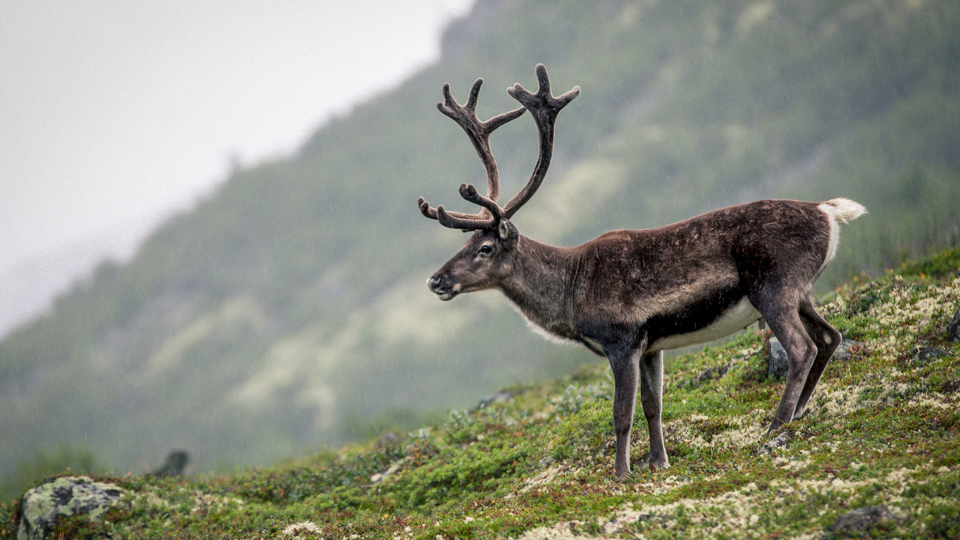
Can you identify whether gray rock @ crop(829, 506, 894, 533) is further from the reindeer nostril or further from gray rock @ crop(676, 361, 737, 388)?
gray rock @ crop(676, 361, 737, 388)

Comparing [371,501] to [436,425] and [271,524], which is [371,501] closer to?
[271,524]

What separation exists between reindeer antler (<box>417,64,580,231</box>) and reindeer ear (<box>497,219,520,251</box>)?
10 cm

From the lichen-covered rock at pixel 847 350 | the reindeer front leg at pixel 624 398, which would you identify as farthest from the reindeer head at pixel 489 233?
the lichen-covered rock at pixel 847 350

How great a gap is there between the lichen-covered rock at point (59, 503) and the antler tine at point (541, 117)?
8054mm

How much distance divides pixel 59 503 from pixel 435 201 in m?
79.6

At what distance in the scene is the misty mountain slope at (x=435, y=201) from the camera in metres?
76.7

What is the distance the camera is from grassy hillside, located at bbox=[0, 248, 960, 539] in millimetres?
6387

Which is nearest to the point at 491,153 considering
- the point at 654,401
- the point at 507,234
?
the point at 507,234

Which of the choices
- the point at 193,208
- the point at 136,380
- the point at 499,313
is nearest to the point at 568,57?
the point at 499,313

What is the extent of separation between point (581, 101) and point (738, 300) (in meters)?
98.5

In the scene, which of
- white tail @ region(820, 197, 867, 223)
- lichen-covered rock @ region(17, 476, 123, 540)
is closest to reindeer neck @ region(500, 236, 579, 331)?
white tail @ region(820, 197, 867, 223)

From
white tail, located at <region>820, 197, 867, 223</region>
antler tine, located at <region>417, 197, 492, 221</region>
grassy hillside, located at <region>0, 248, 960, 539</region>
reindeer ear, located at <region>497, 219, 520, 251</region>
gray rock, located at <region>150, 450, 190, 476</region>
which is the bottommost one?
grassy hillside, located at <region>0, 248, 960, 539</region>

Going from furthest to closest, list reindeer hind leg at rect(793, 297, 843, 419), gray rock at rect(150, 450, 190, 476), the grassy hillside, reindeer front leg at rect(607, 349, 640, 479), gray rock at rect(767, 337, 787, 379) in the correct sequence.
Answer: gray rock at rect(150, 450, 190, 476)
gray rock at rect(767, 337, 787, 379)
reindeer hind leg at rect(793, 297, 843, 419)
reindeer front leg at rect(607, 349, 640, 479)
the grassy hillside

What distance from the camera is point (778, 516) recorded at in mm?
6199
